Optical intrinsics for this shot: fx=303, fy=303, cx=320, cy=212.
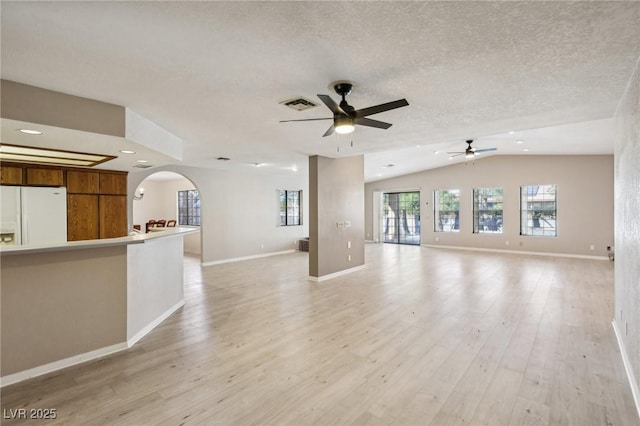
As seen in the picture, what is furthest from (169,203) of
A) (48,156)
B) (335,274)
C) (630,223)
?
(630,223)

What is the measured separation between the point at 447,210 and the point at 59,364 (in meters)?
10.9

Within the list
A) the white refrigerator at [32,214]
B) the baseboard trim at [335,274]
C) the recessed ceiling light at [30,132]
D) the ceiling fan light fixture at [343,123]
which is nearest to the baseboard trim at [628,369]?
the ceiling fan light fixture at [343,123]

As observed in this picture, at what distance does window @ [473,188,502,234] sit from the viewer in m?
9.87

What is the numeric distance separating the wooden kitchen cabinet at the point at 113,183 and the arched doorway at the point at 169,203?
4.30m

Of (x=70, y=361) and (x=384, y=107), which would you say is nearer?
(x=384, y=107)

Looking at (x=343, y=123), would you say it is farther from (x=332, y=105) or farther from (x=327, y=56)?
(x=327, y=56)

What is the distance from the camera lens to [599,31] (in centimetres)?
182

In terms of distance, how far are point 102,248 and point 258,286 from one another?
2954 millimetres

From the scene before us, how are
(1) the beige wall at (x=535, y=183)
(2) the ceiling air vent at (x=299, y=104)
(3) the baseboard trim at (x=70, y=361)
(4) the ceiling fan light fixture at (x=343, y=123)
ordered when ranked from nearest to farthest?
(3) the baseboard trim at (x=70, y=361)
(4) the ceiling fan light fixture at (x=343, y=123)
(2) the ceiling air vent at (x=299, y=104)
(1) the beige wall at (x=535, y=183)

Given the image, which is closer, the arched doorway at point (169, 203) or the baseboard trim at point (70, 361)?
the baseboard trim at point (70, 361)

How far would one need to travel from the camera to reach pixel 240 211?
8.61 m

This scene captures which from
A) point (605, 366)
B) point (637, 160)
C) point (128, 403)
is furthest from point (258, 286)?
point (637, 160)

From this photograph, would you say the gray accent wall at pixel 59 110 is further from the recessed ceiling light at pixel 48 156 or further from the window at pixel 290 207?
the window at pixel 290 207

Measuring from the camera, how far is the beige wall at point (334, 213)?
604 cm
